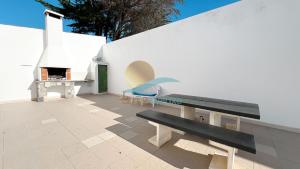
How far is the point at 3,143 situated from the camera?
199 cm

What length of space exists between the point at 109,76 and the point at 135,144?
5.28m

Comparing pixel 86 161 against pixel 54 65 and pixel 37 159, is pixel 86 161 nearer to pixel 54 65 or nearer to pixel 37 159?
pixel 37 159

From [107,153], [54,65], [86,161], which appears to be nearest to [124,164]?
[107,153]

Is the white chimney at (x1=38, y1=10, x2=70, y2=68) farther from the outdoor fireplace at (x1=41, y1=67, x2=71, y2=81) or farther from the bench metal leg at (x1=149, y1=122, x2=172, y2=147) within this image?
the bench metal leg at (x1=149, y1=122, x2=172, y2=147)

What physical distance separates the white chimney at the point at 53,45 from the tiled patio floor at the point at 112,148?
297 centimetres

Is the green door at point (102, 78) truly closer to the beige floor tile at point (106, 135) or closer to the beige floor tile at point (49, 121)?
the beige floor tile at point (49, 121)

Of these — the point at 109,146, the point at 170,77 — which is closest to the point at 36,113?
the point at 109,146

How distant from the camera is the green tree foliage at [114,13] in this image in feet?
31.0

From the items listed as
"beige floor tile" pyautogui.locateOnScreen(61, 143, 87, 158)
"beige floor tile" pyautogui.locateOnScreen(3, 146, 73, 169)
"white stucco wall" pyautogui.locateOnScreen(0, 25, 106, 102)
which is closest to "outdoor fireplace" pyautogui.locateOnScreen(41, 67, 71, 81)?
"white stucco wall" pyautogui.locateOnScreen(0, 25, 106, 102)

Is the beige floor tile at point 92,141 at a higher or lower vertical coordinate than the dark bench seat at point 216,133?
lower

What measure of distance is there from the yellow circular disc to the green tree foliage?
624cm

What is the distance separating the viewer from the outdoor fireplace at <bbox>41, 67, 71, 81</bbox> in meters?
5.00

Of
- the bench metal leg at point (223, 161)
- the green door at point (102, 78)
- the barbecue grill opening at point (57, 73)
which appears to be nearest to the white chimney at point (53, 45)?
the barbecue grill opening at point (57, 73)

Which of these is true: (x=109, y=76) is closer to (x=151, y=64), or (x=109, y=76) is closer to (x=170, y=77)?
(x=151, y=64)
